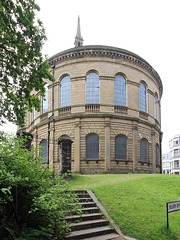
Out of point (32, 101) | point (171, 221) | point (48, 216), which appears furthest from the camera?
point (32, 101)

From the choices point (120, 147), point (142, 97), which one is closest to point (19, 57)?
point (120, 147)

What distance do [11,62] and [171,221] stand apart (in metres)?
10.1

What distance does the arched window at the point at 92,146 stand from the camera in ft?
72.8

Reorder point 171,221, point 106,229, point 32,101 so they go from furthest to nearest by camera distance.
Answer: point 32,101 < point 171,221 < point 106,229

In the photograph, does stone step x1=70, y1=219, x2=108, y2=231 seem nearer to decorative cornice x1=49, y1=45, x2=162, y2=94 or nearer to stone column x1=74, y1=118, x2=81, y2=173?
stone column x1=74, y1=118, x2=81, y2=173

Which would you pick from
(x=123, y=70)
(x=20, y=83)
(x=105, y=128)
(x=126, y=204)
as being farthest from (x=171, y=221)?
(x=123, y=70)

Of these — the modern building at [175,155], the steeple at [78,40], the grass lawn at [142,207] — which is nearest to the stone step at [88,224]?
the grass lawn at [142,207]

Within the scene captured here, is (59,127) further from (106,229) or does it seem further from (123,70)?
(106,229)

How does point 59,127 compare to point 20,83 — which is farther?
point 59,127

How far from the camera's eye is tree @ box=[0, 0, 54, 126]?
10.5 m

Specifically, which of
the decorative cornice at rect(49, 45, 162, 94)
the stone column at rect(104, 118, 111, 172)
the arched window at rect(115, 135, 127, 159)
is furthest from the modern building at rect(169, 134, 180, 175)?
the stone column at rect(104, 118, 111, 172)

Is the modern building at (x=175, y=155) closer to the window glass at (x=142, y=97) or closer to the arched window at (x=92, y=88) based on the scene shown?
the window glass at (x=142, y=97)

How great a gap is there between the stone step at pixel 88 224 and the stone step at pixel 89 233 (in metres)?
0.17

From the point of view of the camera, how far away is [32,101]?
11.9 meters
